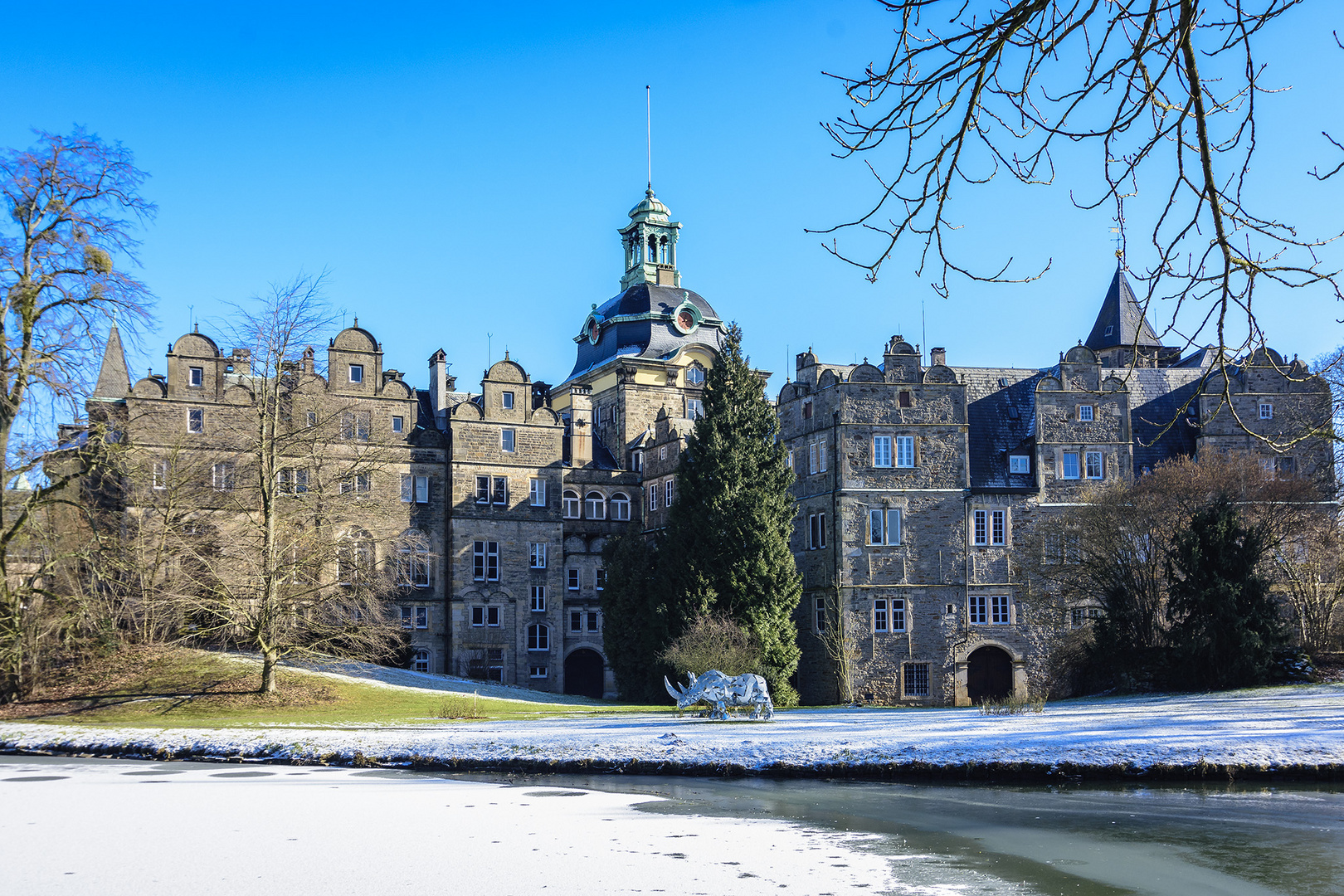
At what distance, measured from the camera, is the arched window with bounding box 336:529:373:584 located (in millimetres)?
39344

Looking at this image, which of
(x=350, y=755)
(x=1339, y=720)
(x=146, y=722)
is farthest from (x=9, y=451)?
(x=1339, y=720)

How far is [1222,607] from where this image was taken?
33188 millimetres

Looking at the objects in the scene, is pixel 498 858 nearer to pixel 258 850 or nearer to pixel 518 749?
pixel 258 850

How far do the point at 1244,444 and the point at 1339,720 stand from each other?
89.1 ft

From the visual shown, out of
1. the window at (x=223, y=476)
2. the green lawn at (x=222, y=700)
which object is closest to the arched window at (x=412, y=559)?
the green lawn at (x=222, y=700)

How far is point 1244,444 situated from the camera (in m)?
48.2

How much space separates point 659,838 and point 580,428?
5093 cm

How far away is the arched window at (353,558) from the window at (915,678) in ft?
64.8

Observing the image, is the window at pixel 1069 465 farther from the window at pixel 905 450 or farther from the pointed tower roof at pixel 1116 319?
the pointed tower roof at pixel 1116 319

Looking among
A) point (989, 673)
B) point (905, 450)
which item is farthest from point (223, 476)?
point (989, 673)

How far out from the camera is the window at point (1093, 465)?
4891 cm

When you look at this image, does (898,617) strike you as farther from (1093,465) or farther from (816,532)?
(1093,465)

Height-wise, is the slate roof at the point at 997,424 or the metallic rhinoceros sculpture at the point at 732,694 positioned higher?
the slate roof at the point at 997,424

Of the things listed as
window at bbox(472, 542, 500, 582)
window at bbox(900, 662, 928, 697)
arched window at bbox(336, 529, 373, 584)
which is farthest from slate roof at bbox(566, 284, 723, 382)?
arched window at bbox(336, 529, 373, 584)
